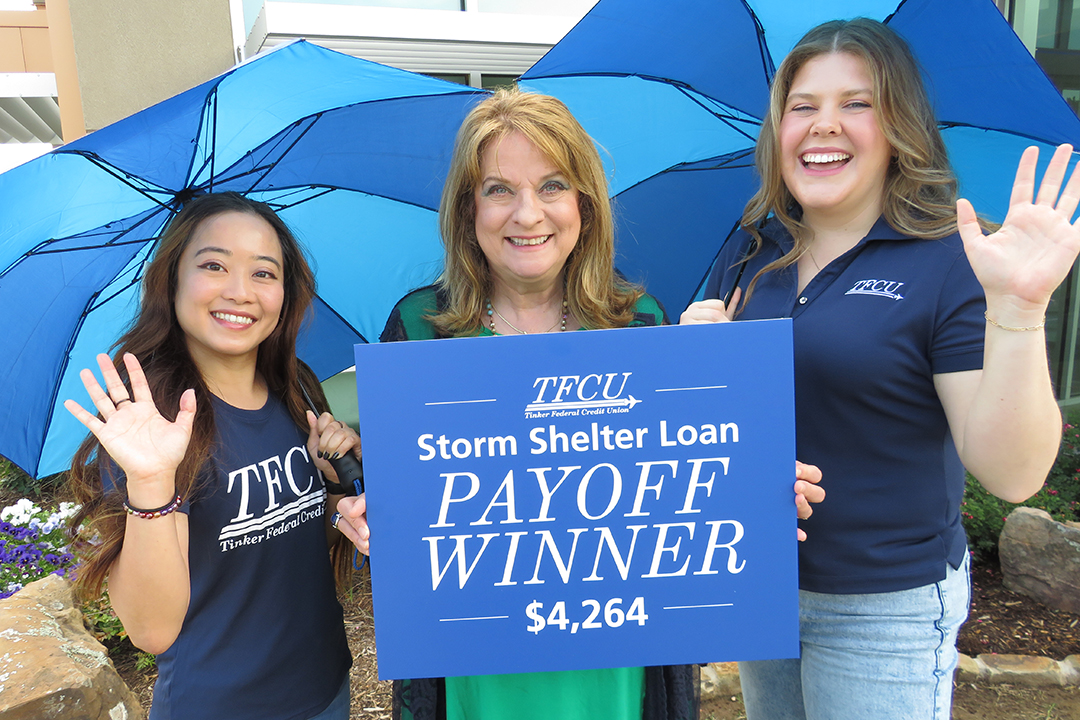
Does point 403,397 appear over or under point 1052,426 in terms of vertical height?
over

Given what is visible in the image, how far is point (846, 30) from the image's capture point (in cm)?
162

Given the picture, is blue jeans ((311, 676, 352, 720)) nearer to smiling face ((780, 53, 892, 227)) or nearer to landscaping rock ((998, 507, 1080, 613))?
smiling face ((780, 53, 892, 227))

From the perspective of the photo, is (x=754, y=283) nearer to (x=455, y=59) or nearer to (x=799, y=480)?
(x=799, y=480)

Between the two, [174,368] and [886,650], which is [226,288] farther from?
[886,650]

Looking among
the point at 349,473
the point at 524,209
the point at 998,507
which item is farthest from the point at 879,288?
the point at 998,507

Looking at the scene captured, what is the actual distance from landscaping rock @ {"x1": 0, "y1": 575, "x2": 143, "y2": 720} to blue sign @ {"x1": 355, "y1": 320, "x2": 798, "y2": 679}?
6.11 ft

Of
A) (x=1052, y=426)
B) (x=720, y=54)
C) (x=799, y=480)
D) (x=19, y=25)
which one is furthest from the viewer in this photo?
(x=19, y=25)

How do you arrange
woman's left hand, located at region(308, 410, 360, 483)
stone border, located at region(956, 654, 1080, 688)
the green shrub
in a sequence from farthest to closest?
the green shrub → stone border, located at region(956, 654, 1080, 688) → woman's left hand, located at region(308, 410, 360, 483)

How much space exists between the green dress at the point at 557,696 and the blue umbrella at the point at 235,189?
3.83 feet

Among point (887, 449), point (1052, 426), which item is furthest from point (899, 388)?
point (1052, 426)

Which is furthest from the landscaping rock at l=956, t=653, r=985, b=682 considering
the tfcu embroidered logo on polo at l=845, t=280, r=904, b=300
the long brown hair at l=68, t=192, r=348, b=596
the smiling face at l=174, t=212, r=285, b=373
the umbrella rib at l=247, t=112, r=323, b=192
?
the umbrella rib at l=247, t=112, r=323, b=192

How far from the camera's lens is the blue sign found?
1358 mm

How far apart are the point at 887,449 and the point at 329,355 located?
172cm

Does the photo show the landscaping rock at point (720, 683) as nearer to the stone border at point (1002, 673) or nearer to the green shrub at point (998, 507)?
the stone border at point (1002, 673)
